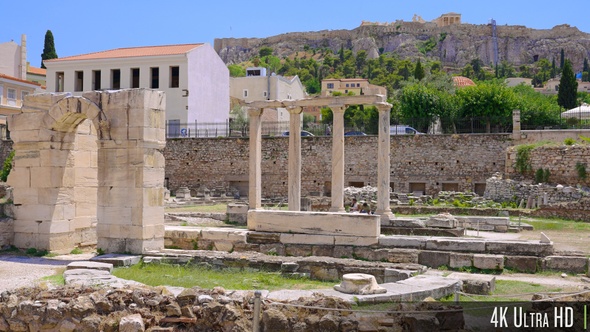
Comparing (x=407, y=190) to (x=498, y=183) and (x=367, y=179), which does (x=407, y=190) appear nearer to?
(x=367, y=179)

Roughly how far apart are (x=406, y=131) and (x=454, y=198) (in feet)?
33.6

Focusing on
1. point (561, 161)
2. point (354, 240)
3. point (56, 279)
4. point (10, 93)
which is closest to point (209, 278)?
point (56, 279)

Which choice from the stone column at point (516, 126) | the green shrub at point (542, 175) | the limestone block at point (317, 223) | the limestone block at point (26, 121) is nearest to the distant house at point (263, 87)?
the stone column at point (516, 126)

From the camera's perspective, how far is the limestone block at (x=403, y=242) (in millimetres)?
14523

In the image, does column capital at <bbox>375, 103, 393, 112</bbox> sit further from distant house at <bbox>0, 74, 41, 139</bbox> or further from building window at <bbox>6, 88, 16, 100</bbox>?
building window at <bbox>6, 88, 16, 100</bbox>

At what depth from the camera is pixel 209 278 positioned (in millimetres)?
11938

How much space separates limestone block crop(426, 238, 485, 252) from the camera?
1423 centimetres

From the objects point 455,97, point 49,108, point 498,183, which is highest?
point 455,97

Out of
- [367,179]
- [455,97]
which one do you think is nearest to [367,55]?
[455,97]

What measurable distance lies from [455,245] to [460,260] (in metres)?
1.01

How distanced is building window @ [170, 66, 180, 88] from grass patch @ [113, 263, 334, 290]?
3134 centimetres

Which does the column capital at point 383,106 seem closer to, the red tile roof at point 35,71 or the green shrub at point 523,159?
the green shrub at point 523,159

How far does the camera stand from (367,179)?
35875 mm

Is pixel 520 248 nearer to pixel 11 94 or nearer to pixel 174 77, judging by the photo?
pixel 174 77
